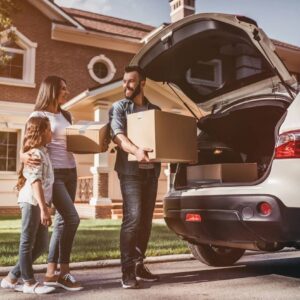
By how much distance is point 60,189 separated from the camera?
434 cm

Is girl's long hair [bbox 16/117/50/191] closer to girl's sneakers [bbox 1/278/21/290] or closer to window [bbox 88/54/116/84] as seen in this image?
girl's sneakers [bbox 1/278/21/290]

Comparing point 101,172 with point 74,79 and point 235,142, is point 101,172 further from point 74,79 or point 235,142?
point 235,142

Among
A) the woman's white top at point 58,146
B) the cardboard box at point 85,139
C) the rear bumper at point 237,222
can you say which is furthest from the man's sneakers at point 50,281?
the rear bumper at point 237,222

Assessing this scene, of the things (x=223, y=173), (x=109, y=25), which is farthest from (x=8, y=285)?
(x=109, y=25)

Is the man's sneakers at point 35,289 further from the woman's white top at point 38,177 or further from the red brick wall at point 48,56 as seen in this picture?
the red brick wall at point 48,56

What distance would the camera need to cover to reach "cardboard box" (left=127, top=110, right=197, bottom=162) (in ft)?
13.7

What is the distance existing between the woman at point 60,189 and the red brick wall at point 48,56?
11.9 m

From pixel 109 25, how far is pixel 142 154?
52.0 feet

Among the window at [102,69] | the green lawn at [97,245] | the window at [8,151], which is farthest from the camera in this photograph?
the window at [102,69]

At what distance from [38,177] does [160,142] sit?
42.3 inches

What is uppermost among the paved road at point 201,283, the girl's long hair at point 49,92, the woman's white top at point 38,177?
the girl's long hair at point 49,92

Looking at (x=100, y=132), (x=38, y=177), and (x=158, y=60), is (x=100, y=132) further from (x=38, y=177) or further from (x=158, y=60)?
(x=158, y=60)

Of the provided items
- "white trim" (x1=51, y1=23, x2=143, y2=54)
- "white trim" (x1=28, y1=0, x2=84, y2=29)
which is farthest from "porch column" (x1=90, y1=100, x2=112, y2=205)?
"white trim" (x1=28, y1=0, x2=84, y2=29)

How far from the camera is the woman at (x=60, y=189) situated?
14.2ft
